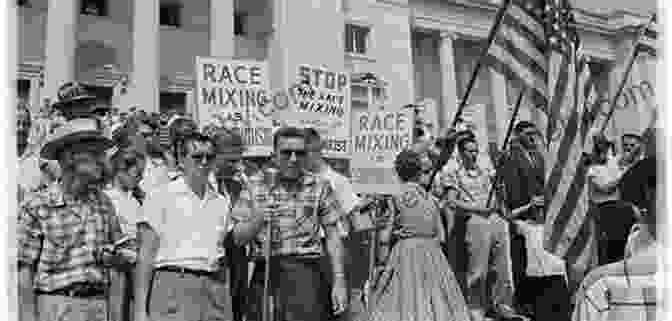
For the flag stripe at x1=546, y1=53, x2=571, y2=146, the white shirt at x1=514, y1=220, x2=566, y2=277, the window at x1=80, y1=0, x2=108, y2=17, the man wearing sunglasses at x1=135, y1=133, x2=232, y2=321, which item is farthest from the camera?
the window at x1=80, y1=0, x2=108, y2=17

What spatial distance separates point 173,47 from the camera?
73.2ft

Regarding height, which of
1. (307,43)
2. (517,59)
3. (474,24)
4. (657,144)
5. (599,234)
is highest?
(474,24)

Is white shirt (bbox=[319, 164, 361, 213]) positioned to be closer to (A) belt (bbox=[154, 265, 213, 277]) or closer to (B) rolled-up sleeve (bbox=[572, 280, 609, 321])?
(A) belt (bbox=[154, 265, 213, 277])

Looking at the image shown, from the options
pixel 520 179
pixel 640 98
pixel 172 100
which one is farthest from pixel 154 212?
pixel 172 100

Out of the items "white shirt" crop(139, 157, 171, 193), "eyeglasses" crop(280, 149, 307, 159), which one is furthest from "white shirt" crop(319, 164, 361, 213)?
"white shirt" crop(139, 157, 171, 193)

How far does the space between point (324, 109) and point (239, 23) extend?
16.0 metres

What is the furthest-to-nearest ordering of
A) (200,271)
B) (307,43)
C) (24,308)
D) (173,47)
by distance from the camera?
1. (173,47)
2. (307,43)
3. (200,271)
4. (24,308)

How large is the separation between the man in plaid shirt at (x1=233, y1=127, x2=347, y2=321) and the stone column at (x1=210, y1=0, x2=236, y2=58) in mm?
15536

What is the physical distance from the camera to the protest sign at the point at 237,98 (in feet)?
24.3

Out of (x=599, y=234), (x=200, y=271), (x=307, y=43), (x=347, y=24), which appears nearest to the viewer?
(x=200, y=271)

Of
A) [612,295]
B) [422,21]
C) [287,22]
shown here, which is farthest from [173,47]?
[612,295]

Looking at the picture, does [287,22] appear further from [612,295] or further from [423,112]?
[612,295]

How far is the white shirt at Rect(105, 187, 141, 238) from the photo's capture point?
5.05 m

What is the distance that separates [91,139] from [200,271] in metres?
0.91
